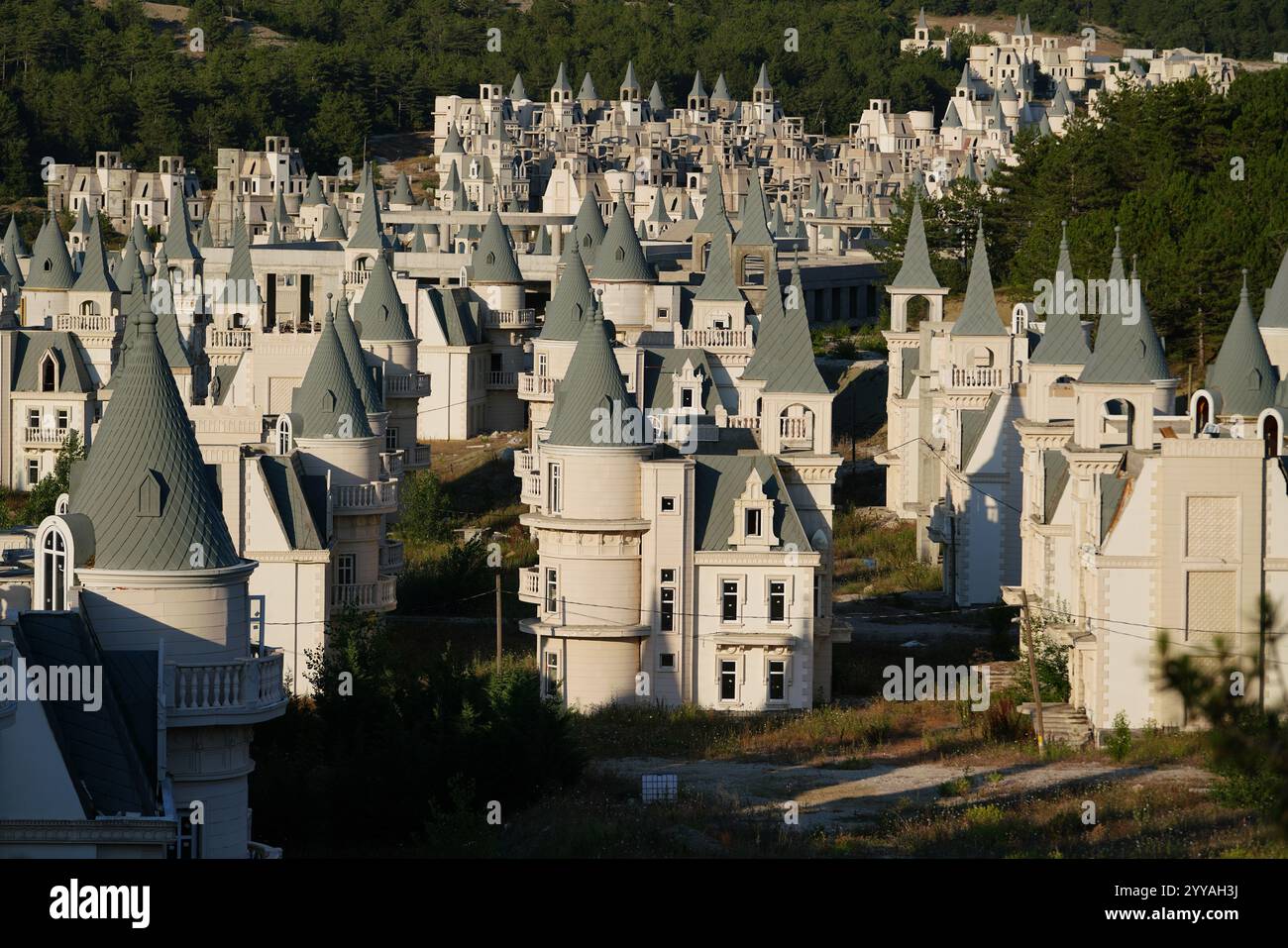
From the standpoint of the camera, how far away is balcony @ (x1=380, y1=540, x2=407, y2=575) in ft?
194

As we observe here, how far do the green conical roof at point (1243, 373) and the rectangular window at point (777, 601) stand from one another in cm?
995

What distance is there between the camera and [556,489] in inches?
2185

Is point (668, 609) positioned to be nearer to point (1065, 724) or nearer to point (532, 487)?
point (532, 487)

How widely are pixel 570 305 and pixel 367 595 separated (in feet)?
77.3

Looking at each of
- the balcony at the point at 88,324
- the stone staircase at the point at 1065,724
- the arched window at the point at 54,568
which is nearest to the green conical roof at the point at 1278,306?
Result: the stone staircase at the point at 1065,724

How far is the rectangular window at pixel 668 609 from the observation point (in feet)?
180

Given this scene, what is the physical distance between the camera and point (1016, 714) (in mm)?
51938

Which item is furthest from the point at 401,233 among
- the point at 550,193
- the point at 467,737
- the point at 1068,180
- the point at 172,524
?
the point at 172,524

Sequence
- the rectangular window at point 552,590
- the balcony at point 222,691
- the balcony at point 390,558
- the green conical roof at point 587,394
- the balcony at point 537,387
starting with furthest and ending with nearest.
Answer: the balcony at point 537,387 < the balcony at point 390,558 < the rectangular window at point 552,590 < the green conical roof at point 587,394 < the balcony at point 222,691

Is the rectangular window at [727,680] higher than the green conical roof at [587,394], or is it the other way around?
the green conical roof at [587,394]

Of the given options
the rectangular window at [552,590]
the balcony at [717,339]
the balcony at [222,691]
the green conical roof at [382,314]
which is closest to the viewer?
the balcony at [222,691]

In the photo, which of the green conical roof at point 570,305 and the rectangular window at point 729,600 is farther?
the green conical roof at point 570,305

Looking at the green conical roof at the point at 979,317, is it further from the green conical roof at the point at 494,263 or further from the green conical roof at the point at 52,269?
the green conical roof at the point at 52,269

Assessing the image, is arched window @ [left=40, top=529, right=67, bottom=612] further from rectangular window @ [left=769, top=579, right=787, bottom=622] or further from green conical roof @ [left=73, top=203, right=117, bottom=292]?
green conical roof @ [left=73, top=203, right=117, bottom=292]
